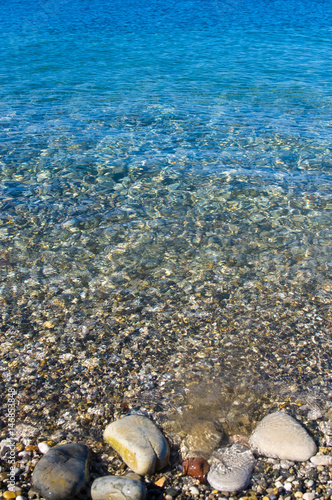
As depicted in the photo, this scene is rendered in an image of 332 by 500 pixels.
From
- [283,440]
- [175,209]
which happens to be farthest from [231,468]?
[175,209]

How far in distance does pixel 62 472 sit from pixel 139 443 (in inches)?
20.6

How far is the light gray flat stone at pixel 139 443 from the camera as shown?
2.76 metres

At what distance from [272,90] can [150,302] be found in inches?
415

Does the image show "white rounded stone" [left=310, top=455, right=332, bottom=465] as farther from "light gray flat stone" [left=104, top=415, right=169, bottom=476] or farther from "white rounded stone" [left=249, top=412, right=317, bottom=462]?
"light gray flat stone" [left=104, top=415, right=169, bottom=476]

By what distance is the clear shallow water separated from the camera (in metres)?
4.21

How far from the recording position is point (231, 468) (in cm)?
280

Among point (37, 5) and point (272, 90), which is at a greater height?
point (37, 5)

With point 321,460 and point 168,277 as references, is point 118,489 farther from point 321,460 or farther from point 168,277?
point 168,277

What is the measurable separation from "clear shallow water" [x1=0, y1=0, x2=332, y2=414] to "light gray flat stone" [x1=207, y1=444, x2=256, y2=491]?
780 millimetres

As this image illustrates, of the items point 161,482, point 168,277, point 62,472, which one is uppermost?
point 62,472

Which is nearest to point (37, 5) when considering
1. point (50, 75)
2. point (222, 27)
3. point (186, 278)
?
point (222, 27)

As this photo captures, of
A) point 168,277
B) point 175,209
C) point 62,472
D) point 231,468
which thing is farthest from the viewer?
point 175,209

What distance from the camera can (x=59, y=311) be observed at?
4.38m

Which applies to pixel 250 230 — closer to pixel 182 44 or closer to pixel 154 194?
pixel 154 194
